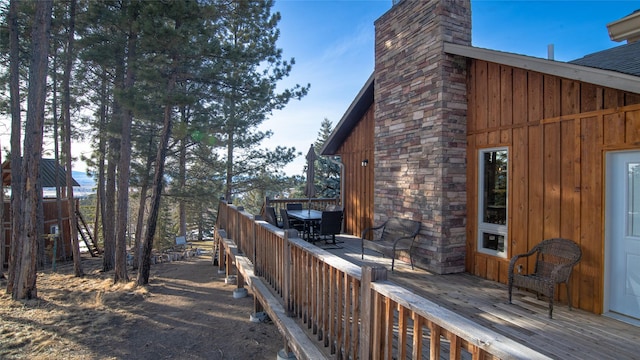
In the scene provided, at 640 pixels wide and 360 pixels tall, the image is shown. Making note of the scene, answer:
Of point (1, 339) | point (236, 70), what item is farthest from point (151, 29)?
point (1, 339)

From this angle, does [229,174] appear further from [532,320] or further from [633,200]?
[633,200]

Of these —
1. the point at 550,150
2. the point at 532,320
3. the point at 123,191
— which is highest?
the point at 550,150

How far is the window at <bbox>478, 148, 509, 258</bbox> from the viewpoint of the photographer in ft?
15.7

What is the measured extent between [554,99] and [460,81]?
1.49m

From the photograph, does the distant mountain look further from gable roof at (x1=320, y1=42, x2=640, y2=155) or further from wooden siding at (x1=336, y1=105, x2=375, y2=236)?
gable roof at (x1=320, y1=42, x2=640, y2=155)

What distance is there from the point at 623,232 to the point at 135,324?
7.74 metres

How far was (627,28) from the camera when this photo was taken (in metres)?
7.00

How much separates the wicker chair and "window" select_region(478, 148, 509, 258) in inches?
21.4

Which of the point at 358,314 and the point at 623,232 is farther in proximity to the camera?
the point at 623,232

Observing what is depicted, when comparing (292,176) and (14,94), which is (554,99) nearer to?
(14,94)

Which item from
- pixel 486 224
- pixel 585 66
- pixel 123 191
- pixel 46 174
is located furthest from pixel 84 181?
pixel 585 66

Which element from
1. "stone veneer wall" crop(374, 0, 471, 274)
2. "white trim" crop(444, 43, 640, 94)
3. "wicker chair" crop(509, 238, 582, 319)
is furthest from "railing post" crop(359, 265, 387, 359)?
"stone veneer wall" crop(374, 0, 471, 274)

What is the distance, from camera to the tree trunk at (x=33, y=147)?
7281mm

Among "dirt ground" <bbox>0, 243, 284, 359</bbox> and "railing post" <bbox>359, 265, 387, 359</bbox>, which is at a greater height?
"railing post" <bbox>359, 265, 387, 359</bbox>
